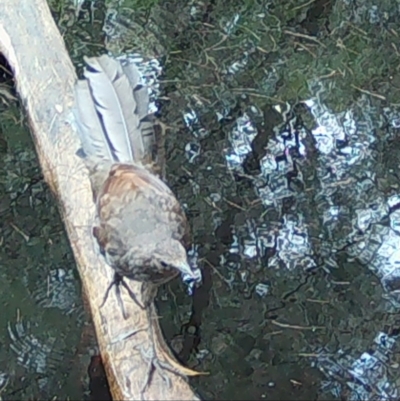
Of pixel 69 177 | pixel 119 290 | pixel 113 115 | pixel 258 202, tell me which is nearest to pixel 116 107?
pixel 113 115

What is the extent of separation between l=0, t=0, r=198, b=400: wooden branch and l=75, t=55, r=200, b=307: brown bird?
11cm

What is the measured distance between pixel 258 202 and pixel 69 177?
767 mm

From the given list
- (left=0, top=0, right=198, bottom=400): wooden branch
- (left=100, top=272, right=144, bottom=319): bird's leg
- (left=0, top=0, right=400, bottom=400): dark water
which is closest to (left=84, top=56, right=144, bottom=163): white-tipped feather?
(left=0, top=0, right=198, bottom=400): wooden branch

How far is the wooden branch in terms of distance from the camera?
8.27 feet

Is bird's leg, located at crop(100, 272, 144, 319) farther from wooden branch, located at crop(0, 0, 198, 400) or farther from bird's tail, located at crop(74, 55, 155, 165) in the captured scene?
bird's tail, located at crop(74, 55, 155, 165)

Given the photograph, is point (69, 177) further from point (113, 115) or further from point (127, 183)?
point (127, 183)

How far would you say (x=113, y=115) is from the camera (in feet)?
9.43

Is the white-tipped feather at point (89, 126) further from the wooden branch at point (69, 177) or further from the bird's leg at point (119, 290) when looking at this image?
the bird's leg at point (119, 290)

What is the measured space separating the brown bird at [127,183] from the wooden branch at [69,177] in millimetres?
114

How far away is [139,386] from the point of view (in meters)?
2.46

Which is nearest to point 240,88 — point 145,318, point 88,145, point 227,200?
point 227,200

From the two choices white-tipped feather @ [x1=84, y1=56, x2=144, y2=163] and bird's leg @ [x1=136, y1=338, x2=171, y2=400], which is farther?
white-tipped feather @ [x1=84, y1=56, x2=144, y2=163]

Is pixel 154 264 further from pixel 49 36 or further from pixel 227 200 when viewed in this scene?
pixel 49 36

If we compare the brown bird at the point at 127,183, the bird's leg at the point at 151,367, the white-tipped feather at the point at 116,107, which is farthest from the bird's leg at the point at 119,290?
the white-tipped feather at the point at 116,107
